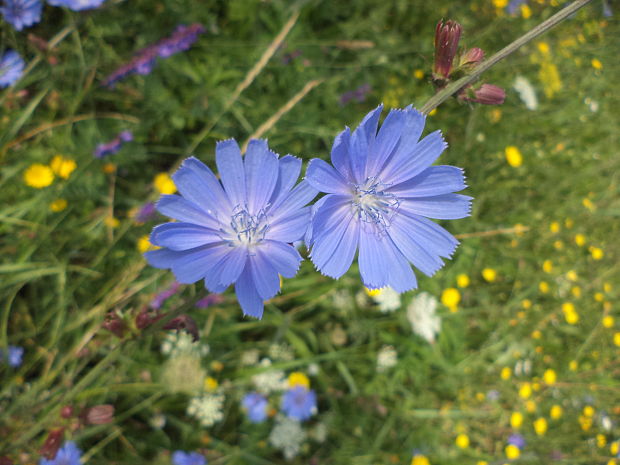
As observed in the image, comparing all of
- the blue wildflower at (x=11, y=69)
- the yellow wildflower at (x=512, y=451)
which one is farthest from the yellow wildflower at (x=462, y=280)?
the blue wildflower at (x=11, y=69)

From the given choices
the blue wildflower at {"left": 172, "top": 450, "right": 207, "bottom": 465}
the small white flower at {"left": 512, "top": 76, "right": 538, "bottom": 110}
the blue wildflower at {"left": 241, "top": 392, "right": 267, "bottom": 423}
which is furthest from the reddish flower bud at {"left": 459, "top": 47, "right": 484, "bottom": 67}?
the small white flower at {"left": 512, "top": 76, "right": 538, "bottom": 110}

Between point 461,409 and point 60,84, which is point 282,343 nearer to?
point 461,409

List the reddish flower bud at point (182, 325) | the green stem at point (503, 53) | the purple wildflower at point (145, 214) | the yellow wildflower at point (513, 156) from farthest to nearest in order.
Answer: the yellow wildflower at point (513, 156) → the purple wildflower at point (145, 214) → the reddish flower bud at point (182, 325) → the green stem at point (503, 53)

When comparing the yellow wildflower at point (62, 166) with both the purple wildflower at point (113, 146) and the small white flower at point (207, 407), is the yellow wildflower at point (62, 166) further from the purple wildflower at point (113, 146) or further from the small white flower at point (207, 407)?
the small white flower at point (207, 407)

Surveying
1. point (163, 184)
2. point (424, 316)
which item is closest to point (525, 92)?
point (424, 316)

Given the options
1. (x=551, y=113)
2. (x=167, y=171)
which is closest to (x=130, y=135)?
(x=167, y=171)

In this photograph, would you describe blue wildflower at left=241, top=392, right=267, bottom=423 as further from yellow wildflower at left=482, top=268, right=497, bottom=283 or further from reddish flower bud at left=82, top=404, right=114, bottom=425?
yellow wildflower at left=482, top=268, right=497, bottom=283

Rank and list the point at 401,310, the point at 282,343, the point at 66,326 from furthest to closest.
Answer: the point at 401,310 < the point at 282,343 < the point at 66,326
